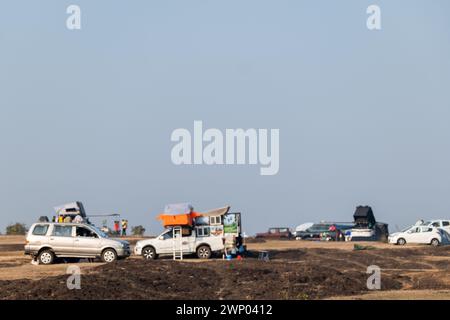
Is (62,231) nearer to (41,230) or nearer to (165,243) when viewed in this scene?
(41,230)

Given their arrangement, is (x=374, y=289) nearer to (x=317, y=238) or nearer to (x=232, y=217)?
(x=232, y=217)

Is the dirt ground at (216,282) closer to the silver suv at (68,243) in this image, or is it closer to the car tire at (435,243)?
the silver suv at (68,243)

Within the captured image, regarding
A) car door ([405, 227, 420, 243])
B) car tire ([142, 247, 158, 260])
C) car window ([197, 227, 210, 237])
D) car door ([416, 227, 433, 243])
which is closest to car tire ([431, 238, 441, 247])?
car door ([416, 227, 433, 243])

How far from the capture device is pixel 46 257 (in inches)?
1564

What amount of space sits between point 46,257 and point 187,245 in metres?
6.61

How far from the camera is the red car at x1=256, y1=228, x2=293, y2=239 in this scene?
76.7 m

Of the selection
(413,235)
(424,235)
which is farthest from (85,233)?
(424,235)

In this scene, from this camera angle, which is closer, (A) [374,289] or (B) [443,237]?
(A) [374,289]

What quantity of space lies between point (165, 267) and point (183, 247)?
919cm

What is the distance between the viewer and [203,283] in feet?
100

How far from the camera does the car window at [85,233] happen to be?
132 ft

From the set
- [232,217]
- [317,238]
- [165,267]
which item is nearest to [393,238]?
[317,238]

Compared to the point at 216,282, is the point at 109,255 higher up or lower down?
higher up
